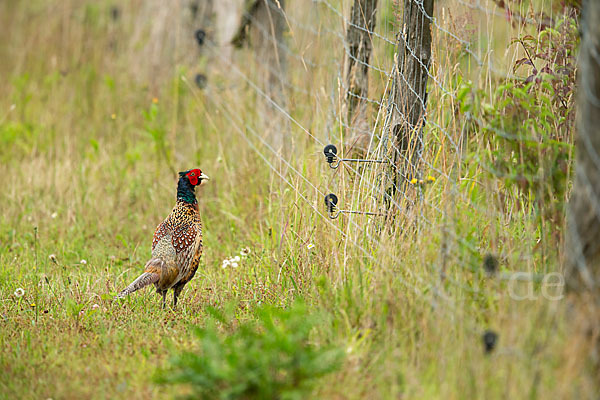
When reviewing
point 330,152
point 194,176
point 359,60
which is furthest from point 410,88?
point 194,176

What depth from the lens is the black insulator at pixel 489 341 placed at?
2701 millimetres

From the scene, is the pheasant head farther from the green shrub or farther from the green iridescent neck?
the green shrub

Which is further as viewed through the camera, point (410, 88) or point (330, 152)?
point (330, 152)

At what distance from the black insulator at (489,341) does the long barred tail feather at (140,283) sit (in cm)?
213

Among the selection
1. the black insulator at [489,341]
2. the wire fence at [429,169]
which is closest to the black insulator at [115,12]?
the wire fence at [429,169]

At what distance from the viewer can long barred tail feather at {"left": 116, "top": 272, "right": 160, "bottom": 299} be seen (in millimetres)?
4078

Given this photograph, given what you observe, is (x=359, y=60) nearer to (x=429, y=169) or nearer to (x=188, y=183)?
(x=429, y=169)

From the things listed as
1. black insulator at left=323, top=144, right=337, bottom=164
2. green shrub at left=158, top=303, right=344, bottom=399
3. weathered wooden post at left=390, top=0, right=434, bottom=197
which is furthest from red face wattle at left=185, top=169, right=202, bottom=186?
green shrub at left=158, top=303, right=344, bottom=399

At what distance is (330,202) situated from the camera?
4125 mm

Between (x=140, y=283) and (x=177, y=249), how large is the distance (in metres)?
0.32

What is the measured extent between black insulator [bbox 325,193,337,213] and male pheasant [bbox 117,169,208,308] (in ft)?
2.92

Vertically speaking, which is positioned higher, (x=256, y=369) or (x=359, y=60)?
(x=359, y=60)

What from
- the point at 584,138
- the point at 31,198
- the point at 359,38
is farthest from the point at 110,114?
the point at 584,138

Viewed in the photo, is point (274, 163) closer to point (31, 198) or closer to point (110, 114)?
point (31, 198)
